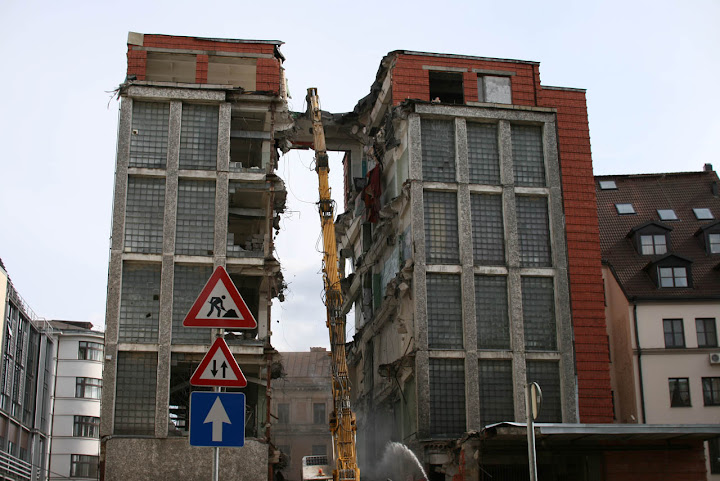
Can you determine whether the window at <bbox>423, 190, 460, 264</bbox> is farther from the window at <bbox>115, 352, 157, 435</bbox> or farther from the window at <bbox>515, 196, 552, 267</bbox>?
the window at <bbox>115, 352, 157, 435</bbox>

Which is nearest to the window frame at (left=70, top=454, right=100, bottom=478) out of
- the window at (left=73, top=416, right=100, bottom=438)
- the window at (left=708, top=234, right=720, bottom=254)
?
the window at (left=73, top=416, right=100, bottom=438)

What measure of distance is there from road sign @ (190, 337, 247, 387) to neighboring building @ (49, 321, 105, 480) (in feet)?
222

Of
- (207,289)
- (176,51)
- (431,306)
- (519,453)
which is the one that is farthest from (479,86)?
(207,289)

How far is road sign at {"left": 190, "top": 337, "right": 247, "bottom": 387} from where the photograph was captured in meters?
14.3

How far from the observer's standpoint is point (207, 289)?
14578mm

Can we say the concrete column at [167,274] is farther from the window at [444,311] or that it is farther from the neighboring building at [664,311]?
the neighboring building at [664,311]

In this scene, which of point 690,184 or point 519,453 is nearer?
point 519,453

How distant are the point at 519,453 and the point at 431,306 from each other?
8.95 metres

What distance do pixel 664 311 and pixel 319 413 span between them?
46.9m

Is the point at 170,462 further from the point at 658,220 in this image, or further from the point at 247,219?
the point at 658,220

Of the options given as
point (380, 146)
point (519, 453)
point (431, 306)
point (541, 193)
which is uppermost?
point (380, 146)

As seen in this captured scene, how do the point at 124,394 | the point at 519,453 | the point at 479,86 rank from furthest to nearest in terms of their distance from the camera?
the point at 479,86 → the point at 124,394 → the point at 519,453

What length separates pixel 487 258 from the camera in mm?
46500

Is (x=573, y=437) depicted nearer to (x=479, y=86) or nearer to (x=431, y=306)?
(x=431, y=306)
